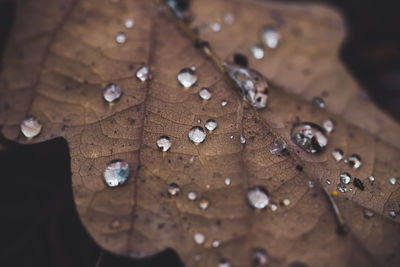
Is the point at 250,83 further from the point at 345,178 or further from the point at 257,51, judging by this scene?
the point at 345,178

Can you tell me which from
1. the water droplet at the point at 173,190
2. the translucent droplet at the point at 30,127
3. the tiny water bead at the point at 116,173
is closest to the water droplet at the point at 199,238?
the water droplet at the point at 173,190

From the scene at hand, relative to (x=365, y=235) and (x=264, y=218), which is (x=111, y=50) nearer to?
(x=264, y=218)

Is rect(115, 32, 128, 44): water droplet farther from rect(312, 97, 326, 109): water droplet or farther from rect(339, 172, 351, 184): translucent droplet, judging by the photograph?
rect(339, 172, 351, 184): translucent droplet

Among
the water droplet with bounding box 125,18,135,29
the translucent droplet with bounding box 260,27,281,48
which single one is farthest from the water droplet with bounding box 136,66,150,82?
the translucent droplet with bounding box 260,27,281,48

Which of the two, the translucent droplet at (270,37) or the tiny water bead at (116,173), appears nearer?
Answer: the tiny water bead at (116,173)

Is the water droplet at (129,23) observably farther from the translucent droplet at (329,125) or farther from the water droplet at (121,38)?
the translucent droplet at (329,125)

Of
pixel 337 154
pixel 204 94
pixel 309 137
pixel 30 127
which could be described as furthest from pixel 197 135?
pixel 30 127

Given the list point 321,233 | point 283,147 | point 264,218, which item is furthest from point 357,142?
point 264,218
